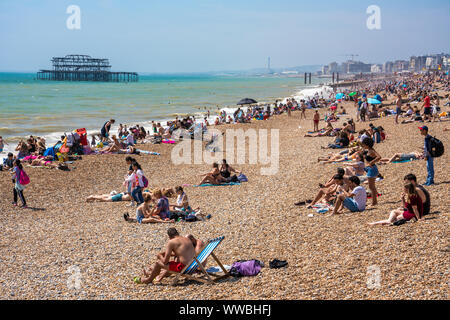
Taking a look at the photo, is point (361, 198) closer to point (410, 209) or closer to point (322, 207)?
point (322, 207)

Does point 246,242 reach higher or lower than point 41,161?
lower

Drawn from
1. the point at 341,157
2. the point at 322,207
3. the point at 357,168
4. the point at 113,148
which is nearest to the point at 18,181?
the point at 113,148

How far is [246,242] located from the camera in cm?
676

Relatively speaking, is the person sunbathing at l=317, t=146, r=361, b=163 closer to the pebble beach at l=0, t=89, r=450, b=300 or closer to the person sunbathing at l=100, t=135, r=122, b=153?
the pebble beach at l=0, t=89, r=450, b=300

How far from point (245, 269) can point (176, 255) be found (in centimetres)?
91

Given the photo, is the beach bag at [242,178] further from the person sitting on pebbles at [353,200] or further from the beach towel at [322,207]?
the person sitting on pebbles at [353,200]

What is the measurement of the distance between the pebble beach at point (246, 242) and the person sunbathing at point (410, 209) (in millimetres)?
152

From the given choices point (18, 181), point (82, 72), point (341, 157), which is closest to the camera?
point (18, 181)

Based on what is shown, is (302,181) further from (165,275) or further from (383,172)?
(165,275)

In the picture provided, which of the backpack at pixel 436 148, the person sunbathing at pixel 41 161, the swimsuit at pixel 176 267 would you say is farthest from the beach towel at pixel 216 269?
the person sunbathing at pixel 41 161

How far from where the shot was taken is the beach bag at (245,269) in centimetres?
541

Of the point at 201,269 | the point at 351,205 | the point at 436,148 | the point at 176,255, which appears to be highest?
the point at 436,148

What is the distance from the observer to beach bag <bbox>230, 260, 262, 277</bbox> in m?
5.41

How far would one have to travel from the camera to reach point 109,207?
9.68m
